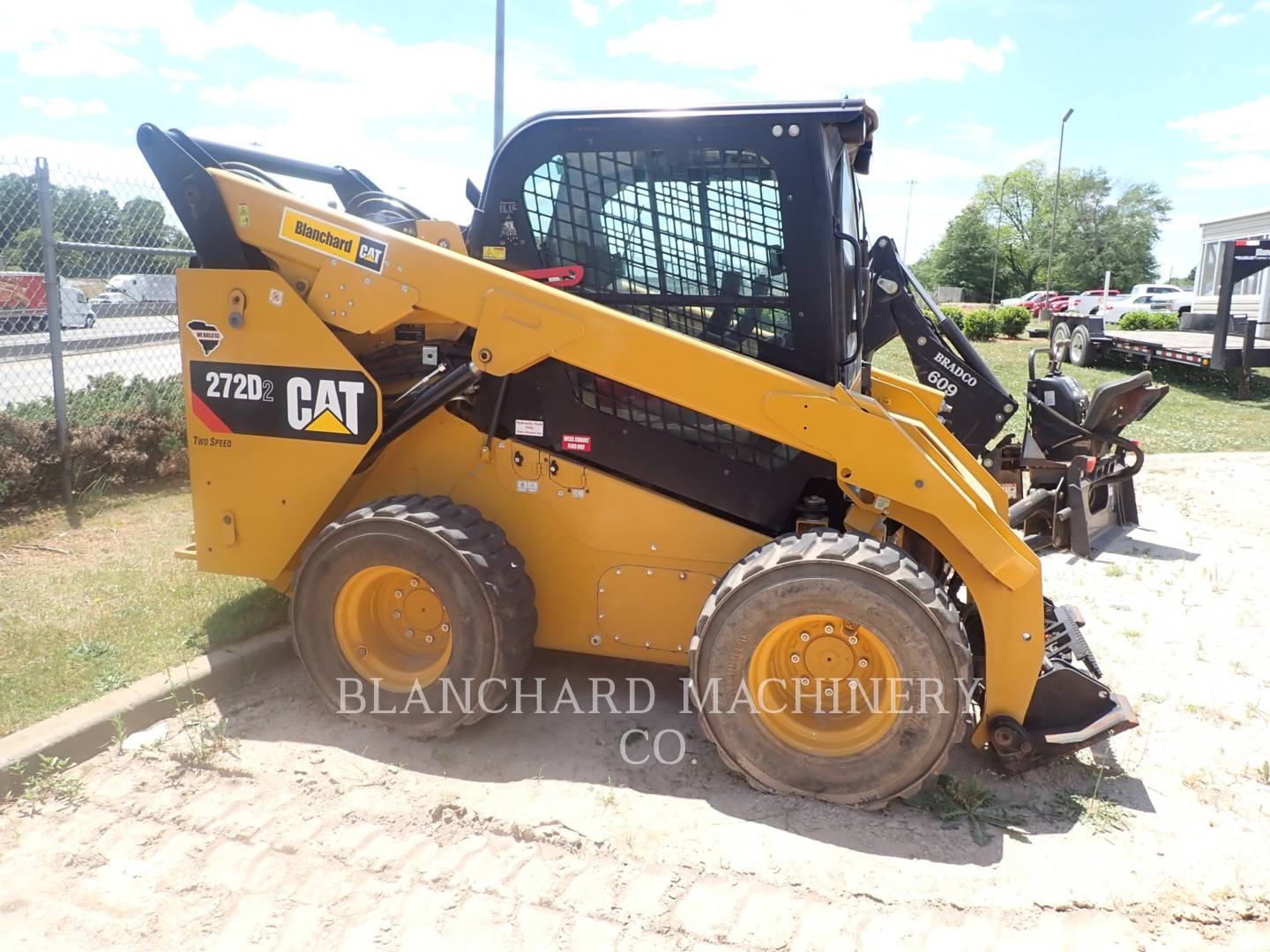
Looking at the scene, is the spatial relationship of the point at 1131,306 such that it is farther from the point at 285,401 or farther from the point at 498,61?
the point at 285,401

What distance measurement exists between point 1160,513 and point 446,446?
6060mm

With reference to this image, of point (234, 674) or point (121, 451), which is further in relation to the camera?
point (121, 451)

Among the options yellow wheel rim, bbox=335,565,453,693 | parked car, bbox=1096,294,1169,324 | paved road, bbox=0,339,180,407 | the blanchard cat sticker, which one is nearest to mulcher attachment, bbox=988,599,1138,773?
yellow wheel rim, bbox=335,565,453,693

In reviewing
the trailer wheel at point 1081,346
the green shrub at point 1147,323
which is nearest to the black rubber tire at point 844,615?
the trailer wheel at point 1081,346

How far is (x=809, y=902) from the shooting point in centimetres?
274

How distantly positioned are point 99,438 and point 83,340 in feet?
3.38

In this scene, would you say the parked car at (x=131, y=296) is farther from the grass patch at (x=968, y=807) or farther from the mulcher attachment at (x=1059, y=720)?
the mulcher attachment at (x=1059, y=720)

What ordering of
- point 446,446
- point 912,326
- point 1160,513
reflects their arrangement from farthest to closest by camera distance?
point 1160,513 < point 912,326 < point 446,446

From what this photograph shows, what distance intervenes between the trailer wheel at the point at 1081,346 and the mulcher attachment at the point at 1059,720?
16.9 meters

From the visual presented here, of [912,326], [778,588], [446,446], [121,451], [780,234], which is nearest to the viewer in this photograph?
[778,588]

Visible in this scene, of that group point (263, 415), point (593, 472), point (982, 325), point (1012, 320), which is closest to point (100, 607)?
point (263, 415)

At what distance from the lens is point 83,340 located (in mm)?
7152

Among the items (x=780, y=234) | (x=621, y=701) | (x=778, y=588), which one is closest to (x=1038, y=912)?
(x=778, y=588)

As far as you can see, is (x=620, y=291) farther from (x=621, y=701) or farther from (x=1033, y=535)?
(x=1033, y=535)
